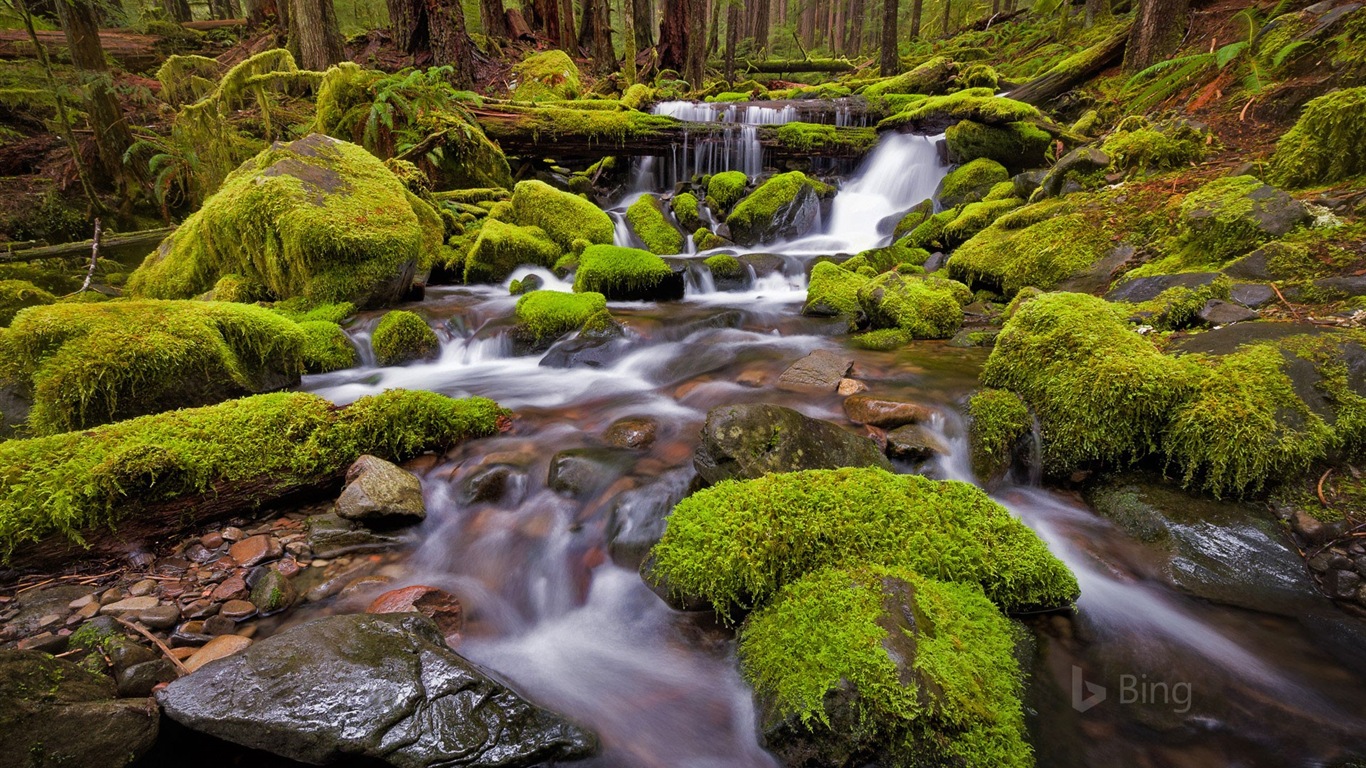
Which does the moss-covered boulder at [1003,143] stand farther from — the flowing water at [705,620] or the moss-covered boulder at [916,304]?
the flowing water at [705,620]

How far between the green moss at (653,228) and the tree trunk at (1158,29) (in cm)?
814

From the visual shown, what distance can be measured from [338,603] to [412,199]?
22.5 ft

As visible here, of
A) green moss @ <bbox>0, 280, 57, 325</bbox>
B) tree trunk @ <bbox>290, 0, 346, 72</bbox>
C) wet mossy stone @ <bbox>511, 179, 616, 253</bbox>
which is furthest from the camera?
tree trunk @ <bbox>290, 0, 346, 72</bbox>

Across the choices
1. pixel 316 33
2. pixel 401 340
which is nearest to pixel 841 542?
pixel 401 340

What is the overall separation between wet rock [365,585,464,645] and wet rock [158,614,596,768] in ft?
1.78

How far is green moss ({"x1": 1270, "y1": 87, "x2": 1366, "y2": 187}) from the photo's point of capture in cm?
497

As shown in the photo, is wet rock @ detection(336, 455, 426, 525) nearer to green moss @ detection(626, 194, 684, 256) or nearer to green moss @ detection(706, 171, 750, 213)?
green moss @ detection(626, 194, 684, 256)

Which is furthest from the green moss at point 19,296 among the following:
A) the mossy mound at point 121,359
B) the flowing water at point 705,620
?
the flowing water at point 705,620

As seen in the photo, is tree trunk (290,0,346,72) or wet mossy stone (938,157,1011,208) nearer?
wet mossy stone (938,157,1011,208)

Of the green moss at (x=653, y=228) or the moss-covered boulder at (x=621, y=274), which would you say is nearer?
the moss-covered boulder at (x=621, y=274)

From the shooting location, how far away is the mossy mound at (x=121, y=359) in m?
3.63

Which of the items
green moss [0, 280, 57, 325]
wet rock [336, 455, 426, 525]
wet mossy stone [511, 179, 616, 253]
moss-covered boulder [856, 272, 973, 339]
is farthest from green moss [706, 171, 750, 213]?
green moss [0, 280, 57, 325]

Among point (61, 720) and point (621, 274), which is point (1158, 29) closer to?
point (621, 274)

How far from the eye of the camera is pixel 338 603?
297cm
